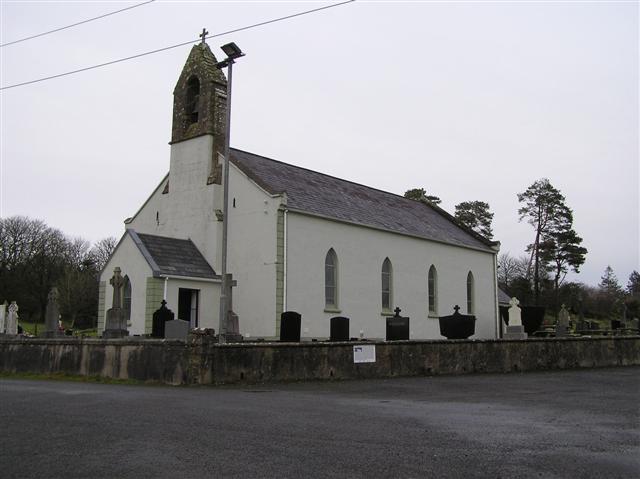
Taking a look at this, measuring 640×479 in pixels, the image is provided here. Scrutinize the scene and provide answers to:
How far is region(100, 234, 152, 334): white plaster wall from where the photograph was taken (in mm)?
25969

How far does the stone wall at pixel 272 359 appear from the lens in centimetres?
1639

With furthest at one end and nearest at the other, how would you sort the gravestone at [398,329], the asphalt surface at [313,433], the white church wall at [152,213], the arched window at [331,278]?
1. the white church wall at [152,213]
2. the arched window at [331,278]
3. the gravestone at [398,329]
4. the asphalt surface at [313,433]

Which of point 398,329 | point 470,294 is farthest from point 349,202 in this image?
point 398,329

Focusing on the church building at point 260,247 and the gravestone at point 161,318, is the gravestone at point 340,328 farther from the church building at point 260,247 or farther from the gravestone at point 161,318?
the gravestone at point 161,318

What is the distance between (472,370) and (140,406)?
13.2 metres

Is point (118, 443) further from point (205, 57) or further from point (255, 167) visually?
point (205, 57)

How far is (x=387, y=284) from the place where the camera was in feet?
107

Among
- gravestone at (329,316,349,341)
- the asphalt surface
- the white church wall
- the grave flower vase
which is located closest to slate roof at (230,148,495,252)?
the white church wall

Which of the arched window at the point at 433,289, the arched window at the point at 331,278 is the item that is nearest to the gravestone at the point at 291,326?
the arched window at the point at 331,278

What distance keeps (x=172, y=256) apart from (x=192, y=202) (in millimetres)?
3700

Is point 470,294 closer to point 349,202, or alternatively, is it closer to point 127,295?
point 349,202

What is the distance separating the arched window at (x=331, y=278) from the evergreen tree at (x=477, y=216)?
5138 cm

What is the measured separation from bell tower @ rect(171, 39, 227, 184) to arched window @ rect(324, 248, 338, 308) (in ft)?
20.9

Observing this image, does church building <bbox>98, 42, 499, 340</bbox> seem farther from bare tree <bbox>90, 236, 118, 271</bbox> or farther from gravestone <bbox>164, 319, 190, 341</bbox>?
bare tree <bbox>90, 236, 118, 271</bbox>
